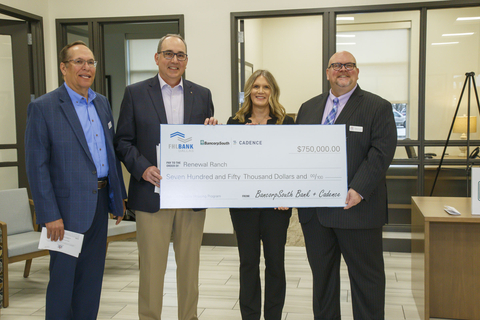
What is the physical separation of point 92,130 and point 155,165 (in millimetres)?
408

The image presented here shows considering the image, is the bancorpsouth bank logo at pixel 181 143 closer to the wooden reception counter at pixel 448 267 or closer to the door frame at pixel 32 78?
the wooden reception counter at pixel 448 267

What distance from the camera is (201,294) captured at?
348 cm

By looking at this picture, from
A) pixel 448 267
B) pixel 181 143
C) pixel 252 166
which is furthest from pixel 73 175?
pixel 448 267

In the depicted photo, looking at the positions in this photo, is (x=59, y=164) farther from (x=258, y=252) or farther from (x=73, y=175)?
(x=258, y=252)

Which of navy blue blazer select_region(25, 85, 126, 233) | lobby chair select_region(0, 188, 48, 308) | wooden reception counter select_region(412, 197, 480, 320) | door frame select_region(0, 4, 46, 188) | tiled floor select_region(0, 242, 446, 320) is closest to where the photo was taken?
navy blue blazer select_region(25, 85, 126, 233)

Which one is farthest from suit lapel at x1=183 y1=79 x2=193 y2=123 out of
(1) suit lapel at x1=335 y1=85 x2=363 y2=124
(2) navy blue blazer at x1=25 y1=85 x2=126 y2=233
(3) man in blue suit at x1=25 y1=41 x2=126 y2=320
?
(1) suit lapel at x1=335 y1=85 x2=363 y2=124

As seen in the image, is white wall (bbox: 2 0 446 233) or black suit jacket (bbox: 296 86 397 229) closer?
black suit jacket (bbox: 296 86 397 229)

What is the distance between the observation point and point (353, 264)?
2.31 meters

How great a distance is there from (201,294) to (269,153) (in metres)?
1.75

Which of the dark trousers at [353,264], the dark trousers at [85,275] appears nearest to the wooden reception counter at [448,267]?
the dark trousers at [353,264]

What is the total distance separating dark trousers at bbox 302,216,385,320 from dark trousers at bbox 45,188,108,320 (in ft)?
3.97

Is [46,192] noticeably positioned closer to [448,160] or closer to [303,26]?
[448,160]

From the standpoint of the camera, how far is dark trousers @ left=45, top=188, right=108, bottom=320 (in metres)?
2.27

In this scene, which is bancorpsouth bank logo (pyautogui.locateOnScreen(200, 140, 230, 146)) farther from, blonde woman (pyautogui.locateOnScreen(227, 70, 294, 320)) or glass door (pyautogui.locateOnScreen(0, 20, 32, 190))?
glass door (pyautogui.locateOnScreen(0, 20, 32, 190))
